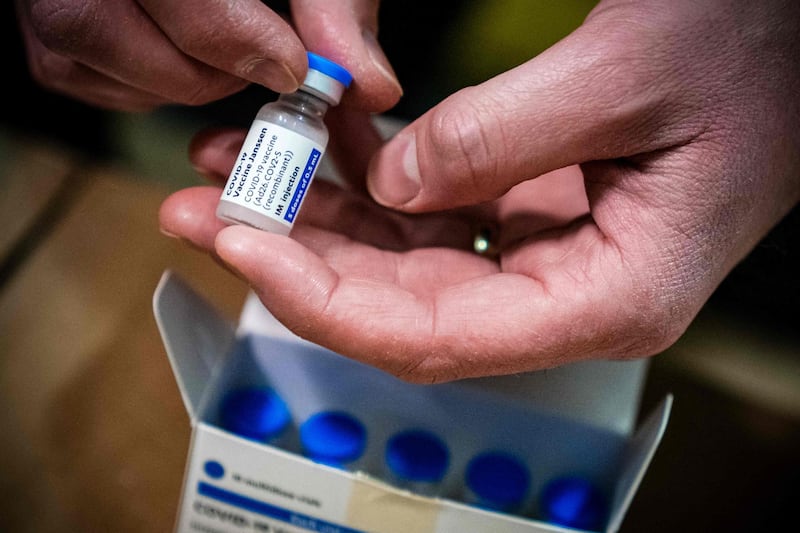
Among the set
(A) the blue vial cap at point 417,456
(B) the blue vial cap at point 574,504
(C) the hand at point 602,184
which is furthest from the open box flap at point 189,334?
(B) the blue vial cap at point 574,504

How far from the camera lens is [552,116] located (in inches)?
21.1

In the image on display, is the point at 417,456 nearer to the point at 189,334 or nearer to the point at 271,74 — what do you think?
the point at 189,334

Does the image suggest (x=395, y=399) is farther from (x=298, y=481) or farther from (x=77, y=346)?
(x=77, y=346)

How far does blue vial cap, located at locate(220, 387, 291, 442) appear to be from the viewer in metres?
0.71

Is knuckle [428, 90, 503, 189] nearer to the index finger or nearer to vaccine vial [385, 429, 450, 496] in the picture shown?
the index finger

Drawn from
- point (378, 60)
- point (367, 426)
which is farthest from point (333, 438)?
point (378, 60)

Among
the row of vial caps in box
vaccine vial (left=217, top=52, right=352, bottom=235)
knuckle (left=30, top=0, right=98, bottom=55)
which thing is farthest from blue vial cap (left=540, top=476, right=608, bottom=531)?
knuckle (left=30, top=0, right=98, bottom=55)

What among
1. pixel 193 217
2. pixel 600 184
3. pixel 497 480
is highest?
pixel 600 184

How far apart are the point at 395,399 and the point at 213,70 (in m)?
0.39

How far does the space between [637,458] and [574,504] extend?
104 millimetres

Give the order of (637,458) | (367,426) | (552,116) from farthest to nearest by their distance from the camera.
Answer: (367,426) < (637,458) < (552,116)

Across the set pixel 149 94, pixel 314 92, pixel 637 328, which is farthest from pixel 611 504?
pixel 149 94

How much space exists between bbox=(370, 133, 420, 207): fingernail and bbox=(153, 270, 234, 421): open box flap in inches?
8.8

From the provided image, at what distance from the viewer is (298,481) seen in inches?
25.3
